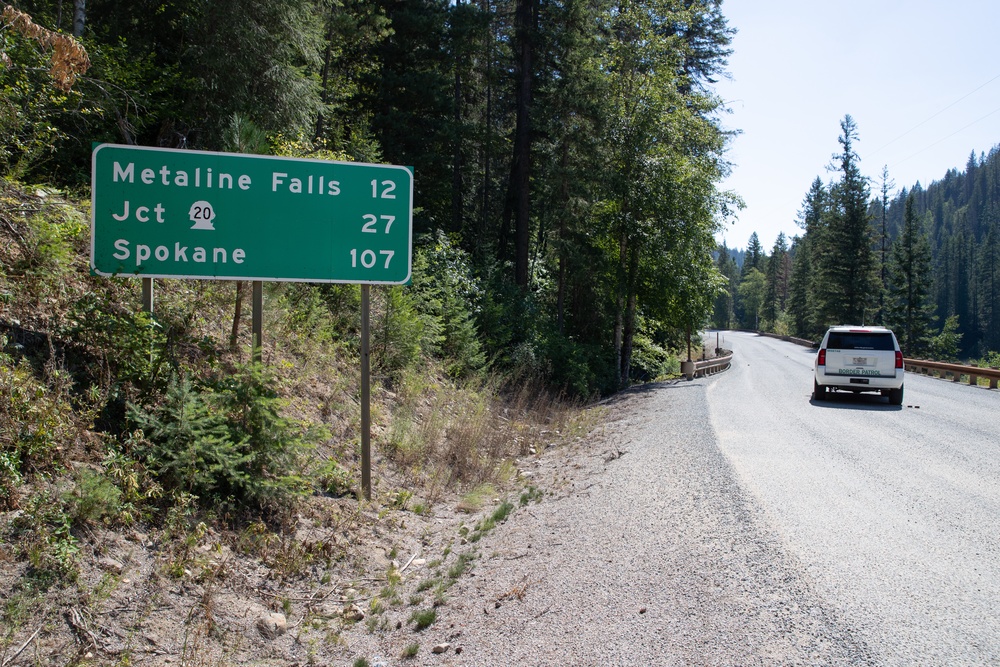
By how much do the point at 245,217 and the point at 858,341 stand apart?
14620 millimetres

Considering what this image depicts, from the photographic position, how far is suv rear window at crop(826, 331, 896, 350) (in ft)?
50.3

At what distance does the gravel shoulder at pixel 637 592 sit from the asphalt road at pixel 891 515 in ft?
0.81

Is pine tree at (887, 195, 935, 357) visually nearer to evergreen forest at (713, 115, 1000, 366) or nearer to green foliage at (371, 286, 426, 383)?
evergreen forest at (713, 115, 1000, 366)

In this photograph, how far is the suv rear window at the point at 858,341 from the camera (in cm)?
1534

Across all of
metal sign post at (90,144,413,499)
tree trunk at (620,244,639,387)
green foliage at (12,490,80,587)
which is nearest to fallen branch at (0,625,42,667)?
green foliage at (12,490,80,587)

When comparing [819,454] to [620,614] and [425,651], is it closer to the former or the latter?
[620,614]

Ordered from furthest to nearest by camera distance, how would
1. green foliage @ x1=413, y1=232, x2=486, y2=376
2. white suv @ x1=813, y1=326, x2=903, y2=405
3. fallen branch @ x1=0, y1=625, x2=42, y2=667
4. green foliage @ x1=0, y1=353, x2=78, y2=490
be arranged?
1. white suv @ x1=813, y1=326, x2=903, y2=405
2. green foliage @ x1=413, y1=232, x2=486, y2=376
3. green foliage @ x1=0, y1=353, x2=78, y2=490
4. fallen branch @ x1=0, y1=625, x2=42, y2=667

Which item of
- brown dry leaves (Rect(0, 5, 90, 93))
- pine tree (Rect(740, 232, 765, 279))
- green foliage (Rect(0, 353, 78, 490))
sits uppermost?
pine tree (Rect(740, 232, 765, 279))

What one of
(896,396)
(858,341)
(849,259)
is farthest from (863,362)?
(849,259)

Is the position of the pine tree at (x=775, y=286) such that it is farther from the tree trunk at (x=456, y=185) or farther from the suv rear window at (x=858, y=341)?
the suv rear window at (x=858, y=341)

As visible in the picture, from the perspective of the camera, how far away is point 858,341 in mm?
15508

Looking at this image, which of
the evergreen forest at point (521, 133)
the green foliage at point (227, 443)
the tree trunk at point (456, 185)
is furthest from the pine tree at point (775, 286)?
the green foliage at point (227, 443)

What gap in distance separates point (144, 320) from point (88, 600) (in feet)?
8.86

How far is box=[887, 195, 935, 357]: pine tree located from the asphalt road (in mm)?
→ 63189
